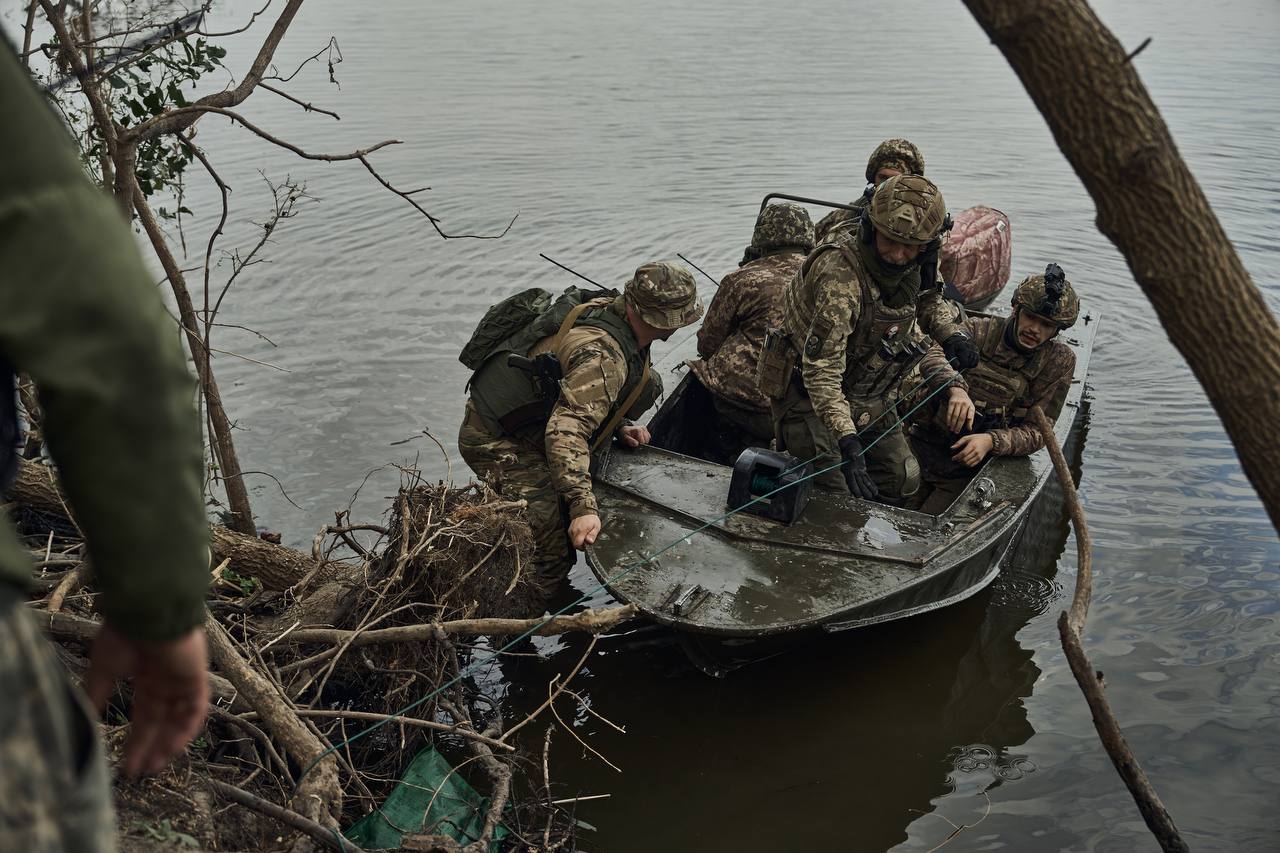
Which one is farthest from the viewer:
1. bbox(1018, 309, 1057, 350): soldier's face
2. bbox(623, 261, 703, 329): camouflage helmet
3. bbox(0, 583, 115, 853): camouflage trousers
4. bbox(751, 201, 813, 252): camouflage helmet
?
bbox(751, 201, 813, 252): camouflage helmet

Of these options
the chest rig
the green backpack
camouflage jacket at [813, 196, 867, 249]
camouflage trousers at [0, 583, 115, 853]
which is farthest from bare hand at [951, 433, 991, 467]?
camouflage trousers at [0, 583, 115, 853]

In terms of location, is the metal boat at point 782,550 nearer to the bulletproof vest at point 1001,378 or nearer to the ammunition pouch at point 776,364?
the bulletproof vest at point 1001,378

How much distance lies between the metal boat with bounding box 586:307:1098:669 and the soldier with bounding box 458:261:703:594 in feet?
0.91

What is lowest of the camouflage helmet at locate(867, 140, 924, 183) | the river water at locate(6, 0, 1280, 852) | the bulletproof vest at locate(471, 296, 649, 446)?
the river water at locate(6, 0, 1280, 852)

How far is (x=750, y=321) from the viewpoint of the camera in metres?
7.58

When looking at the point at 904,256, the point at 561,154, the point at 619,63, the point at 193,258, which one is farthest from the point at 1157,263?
the point at 619,63

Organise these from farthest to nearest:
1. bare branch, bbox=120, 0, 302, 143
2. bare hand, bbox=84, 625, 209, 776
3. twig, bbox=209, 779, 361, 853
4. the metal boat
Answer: bare branch, bbox=120, 0, 302, 143 < the metal boat < twig, bbox=209, 779, 361, 853 < bare hand, bbox=84, 625, 209, 776

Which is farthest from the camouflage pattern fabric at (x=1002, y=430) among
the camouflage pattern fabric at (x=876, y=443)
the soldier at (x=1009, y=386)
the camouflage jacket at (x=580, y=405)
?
the camouflage jacket at (x=580, y=405)

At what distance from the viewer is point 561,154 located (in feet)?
55.1

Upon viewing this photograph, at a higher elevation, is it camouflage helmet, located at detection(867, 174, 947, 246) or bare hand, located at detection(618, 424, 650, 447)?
camouflage helmet, located at detection(867, 174, 947, 246)

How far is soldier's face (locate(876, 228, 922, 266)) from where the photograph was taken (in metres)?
6.00

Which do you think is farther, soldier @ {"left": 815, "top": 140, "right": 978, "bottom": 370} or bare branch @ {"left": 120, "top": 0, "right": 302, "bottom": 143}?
soldier @ {"left": 815, "top": 140, "right": 978, "bottom": 370}

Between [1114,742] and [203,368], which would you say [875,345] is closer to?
[1114,742]

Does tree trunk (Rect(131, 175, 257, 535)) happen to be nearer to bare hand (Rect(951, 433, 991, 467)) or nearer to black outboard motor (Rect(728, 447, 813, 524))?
black outboard motor (Rect(728, 447, 813, 524))
